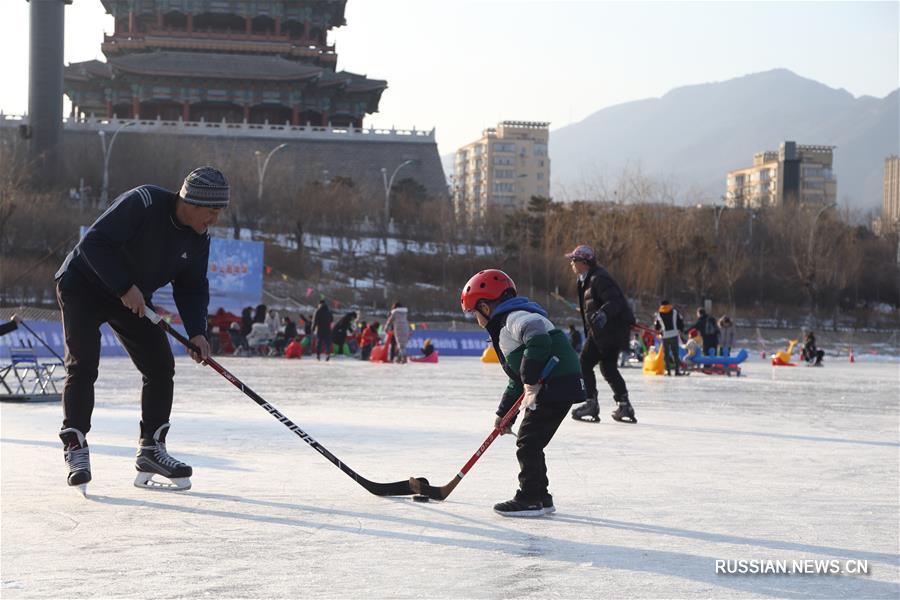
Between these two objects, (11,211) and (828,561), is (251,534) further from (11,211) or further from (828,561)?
(11,211)

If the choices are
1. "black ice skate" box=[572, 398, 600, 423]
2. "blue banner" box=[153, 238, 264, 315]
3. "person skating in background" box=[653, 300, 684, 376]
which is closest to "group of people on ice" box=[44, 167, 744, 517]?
"black ice skate" box=[572, 398, 600, 423]

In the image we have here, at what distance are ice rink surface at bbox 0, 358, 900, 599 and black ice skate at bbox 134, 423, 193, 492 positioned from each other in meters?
0.11

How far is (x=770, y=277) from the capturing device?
59781 millimetres

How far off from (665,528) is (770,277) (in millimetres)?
57418

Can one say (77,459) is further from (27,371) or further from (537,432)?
(27,371)

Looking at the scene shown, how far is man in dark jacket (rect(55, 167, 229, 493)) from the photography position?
5.08 metres

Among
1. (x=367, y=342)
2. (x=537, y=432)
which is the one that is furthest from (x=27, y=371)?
(x=367, y=342)

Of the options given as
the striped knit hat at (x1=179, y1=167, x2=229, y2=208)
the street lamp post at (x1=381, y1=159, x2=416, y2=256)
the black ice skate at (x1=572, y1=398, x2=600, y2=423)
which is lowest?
the black ice skate at (x1=572, y1=398, x2=600, y2=423)

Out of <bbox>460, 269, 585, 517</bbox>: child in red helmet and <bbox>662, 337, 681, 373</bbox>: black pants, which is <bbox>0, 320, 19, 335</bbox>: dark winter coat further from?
<bbox>662, 337, 681, 373</bbox>: black pants

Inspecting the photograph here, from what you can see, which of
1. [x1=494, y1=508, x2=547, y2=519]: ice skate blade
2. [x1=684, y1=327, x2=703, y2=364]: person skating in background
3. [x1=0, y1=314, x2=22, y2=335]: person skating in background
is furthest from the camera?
[x1=684, y1=327, x2=703, y2=364]: person skating in background

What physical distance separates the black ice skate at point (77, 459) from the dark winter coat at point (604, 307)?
513cm

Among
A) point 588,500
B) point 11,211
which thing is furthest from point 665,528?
point 11,211

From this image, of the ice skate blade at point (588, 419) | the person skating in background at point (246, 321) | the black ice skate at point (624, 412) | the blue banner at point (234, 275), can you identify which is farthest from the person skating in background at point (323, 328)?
the black ice skate at point (624, 412)

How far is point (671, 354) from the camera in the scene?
20.3 meters
